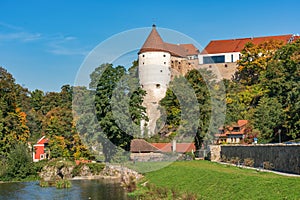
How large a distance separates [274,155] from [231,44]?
1815 inches

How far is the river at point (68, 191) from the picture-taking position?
25.8m

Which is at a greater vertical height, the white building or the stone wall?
the white building

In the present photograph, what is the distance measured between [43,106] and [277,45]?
104ft

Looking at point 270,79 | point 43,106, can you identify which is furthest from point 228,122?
point 43,106

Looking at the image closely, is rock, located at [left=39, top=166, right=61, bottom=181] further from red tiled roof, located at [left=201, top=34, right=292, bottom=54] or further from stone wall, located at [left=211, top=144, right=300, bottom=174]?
red tiled roof, located at [left=201, top=34, right=292, bottom=54]

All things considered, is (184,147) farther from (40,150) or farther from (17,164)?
(40,150)

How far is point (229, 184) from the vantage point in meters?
19.5

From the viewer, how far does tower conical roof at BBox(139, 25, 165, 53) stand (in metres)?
59.7

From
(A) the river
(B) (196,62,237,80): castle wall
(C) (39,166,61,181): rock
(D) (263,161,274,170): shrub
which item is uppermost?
(B) (196,62,237,80): castle wall

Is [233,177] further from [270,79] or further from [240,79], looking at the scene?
[240,79]

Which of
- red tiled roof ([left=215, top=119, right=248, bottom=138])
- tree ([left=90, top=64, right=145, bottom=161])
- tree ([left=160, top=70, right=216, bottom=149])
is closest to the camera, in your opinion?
tree ([left=90, top=64, right=145, bottom=161])

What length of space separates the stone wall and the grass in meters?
1.34

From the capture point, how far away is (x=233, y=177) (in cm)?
2058

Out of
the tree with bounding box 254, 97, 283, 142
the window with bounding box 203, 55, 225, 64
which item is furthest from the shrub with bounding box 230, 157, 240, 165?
the window with bounding box 203, 55, 225, 64
